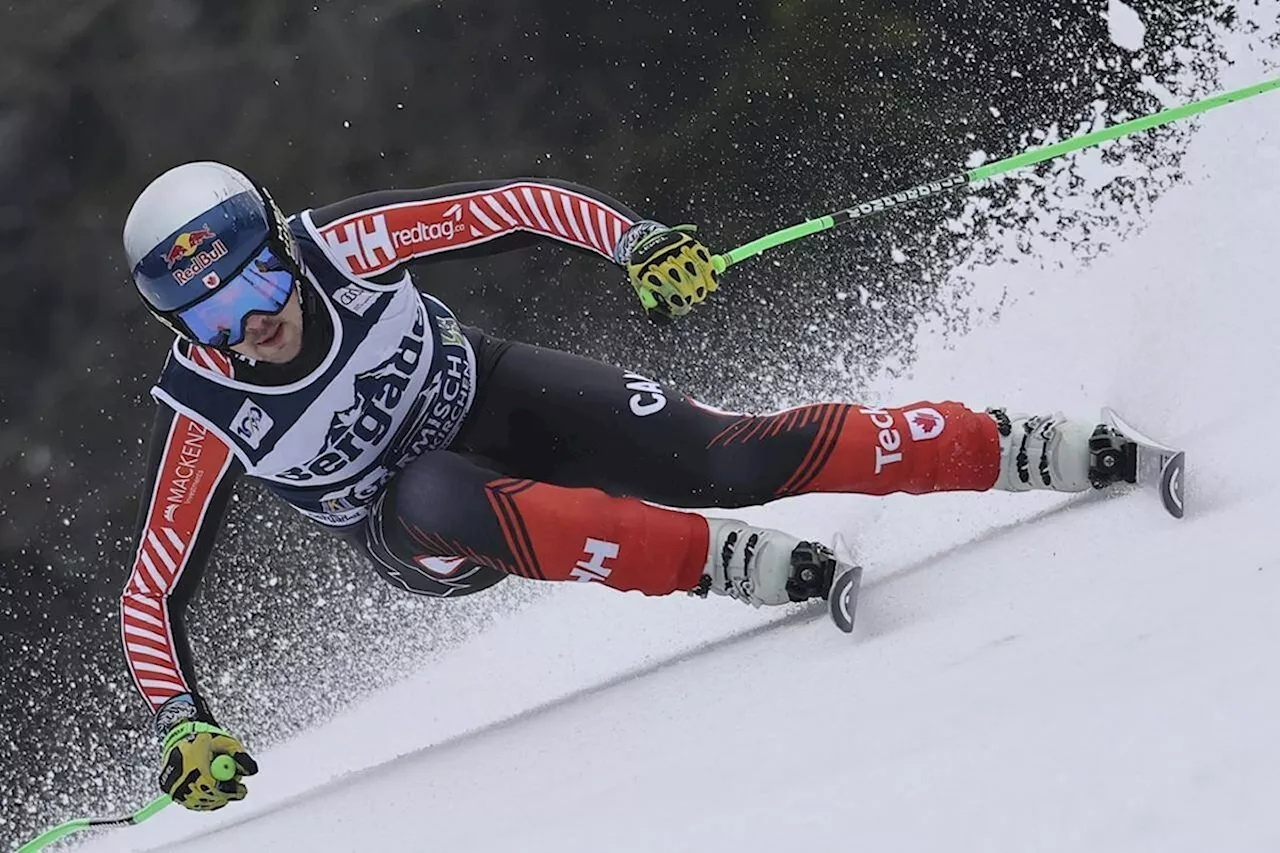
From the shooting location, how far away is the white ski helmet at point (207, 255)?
5.46 ft

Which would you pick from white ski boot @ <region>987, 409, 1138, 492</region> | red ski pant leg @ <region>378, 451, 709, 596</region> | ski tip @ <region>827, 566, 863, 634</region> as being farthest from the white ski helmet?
white ski boot @ <region>987, 409, 1138, 492</region>

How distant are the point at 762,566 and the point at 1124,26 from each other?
2137 millimetres

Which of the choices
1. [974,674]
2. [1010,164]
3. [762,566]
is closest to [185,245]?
[762,566]

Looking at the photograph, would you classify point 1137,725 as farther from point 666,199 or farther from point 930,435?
point 666,199

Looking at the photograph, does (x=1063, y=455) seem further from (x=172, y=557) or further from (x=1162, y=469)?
(x=172, y=557)

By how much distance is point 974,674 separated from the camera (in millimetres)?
1308

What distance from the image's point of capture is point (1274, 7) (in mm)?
2971

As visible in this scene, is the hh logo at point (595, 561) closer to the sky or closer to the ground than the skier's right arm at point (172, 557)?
closer to the sky

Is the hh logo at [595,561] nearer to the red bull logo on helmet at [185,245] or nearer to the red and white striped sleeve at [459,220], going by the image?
the red and white striped sleeve at [459,220]

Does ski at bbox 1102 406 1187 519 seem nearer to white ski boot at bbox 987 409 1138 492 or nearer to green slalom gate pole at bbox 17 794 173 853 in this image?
white ski boot at bbox 987 409 1138 492

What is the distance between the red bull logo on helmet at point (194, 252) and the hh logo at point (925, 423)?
870mm

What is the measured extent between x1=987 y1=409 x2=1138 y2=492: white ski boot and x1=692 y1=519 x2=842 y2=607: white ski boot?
27cm

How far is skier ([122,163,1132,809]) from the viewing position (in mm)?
1710

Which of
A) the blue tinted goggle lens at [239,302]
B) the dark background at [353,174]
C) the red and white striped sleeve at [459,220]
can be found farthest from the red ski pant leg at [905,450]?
the dark background at [353,174]
